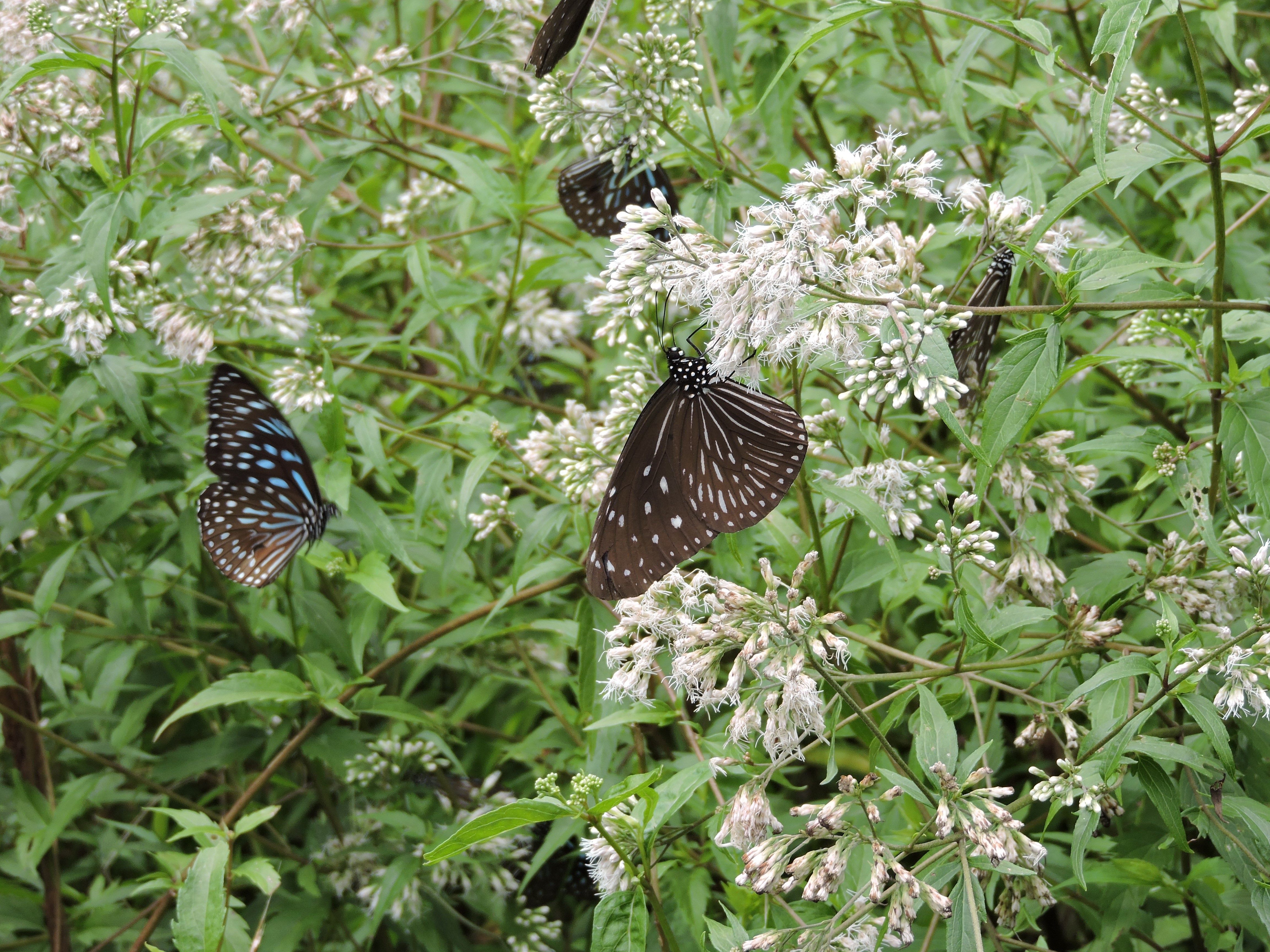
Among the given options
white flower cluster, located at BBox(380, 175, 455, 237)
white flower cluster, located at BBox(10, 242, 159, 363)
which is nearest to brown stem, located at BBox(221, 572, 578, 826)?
white flower cluster, located at BBox(10, 242, 159, 363)

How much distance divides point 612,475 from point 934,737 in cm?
95

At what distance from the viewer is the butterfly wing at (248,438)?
327 centimetres

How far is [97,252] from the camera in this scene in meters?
2.97

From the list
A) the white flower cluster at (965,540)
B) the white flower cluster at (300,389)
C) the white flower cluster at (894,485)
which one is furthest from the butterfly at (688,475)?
the white flower cluster at (300,389)

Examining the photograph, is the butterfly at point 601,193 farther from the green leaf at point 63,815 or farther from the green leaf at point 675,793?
the green leaf at point 63,815

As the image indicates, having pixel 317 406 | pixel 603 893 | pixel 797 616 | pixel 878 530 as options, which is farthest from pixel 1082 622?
pixel 317 406

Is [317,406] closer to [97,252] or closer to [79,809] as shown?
[97,252]

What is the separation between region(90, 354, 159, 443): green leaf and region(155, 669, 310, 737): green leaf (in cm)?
93

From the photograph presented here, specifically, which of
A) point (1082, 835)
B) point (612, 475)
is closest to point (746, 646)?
point (612, 475)

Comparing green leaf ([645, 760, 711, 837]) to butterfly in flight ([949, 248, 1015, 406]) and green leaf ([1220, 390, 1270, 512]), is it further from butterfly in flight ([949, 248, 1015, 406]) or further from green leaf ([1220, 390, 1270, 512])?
green leaf ([1220, 390, 1270, 512])

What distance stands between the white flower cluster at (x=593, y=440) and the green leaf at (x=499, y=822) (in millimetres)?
944

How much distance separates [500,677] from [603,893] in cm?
149

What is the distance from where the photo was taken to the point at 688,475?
91.8 inches

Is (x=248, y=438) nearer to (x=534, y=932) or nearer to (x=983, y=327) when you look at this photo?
(x=534, y=932)
